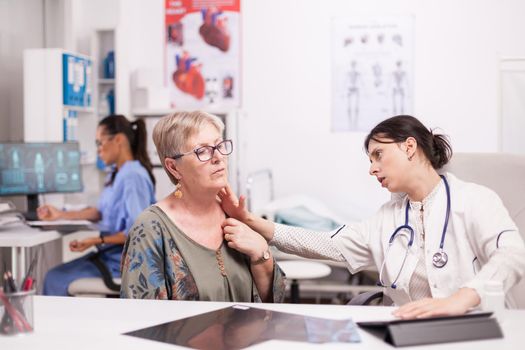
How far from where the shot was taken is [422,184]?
2.19 metres

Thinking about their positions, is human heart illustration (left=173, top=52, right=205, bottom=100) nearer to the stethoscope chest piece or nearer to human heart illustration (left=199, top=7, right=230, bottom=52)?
human heart illustration (left=199, top=7, right=230, bottom=52)

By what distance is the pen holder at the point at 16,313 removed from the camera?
1532 millimetres

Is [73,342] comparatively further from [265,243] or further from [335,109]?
[335,109]

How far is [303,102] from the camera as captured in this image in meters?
5.29

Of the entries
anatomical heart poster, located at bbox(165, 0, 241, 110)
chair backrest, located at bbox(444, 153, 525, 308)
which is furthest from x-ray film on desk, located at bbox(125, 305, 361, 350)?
anatomical heart poster, located at bbox(165, 0, 241, 110)

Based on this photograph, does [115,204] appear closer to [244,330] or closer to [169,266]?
[169,266]

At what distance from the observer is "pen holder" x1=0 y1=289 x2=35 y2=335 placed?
1532 millimetres

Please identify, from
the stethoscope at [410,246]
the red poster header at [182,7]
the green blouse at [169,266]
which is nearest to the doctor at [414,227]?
the stethoscope at [410,246]

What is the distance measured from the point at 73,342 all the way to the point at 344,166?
3.92 meters

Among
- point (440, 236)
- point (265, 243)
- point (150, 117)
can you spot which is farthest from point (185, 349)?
point (150, 117)

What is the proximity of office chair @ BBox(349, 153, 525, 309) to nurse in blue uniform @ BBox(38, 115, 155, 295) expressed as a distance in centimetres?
163

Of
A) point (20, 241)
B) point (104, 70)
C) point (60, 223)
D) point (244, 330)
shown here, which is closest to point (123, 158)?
point (60, 223)

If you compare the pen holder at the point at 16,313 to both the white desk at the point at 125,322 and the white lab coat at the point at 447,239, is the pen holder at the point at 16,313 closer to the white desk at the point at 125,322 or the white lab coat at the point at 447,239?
the white desk at the point at 125,322

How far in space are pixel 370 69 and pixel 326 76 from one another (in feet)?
1.07
